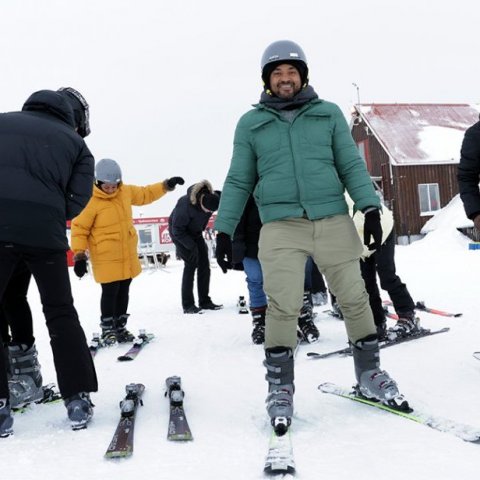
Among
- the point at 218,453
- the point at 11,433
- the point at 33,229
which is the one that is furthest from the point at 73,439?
the point at 33,229

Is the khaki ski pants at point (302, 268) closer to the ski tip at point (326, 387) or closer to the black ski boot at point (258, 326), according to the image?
the ski tip at point (326, 387)

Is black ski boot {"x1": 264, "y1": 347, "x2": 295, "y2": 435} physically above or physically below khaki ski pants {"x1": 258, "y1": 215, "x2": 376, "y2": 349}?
below

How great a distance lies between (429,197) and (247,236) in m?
24.5

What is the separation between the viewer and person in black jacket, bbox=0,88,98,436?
9.01 ft

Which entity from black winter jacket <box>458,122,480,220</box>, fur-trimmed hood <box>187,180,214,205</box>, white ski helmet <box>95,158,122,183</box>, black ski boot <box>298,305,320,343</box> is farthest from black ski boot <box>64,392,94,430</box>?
fur-trimmed hood <box>187,180,214,205</box>

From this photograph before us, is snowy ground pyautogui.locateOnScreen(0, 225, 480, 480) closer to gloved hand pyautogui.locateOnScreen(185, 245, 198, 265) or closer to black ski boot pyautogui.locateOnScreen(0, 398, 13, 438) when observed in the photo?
black ski boot pyautogui.locateOnScreen(0, 398, 13, 438)

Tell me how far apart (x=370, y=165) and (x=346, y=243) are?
1058 inches

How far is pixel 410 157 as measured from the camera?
2675cm

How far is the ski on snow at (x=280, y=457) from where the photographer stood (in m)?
2.08

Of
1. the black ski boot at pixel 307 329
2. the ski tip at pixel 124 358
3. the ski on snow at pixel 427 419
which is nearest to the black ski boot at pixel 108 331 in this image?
the ski tip at pixel 124 358

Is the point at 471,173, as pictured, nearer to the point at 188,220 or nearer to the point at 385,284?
the point at 385,284

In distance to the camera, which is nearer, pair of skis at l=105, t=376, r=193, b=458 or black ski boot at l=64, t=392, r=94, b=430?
pair of skis at l=105, t=376, r=193, b=458

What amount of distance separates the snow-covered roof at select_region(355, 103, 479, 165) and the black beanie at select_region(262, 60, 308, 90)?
24726 millimetres

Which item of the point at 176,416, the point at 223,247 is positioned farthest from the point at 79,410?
the point at 223,247
